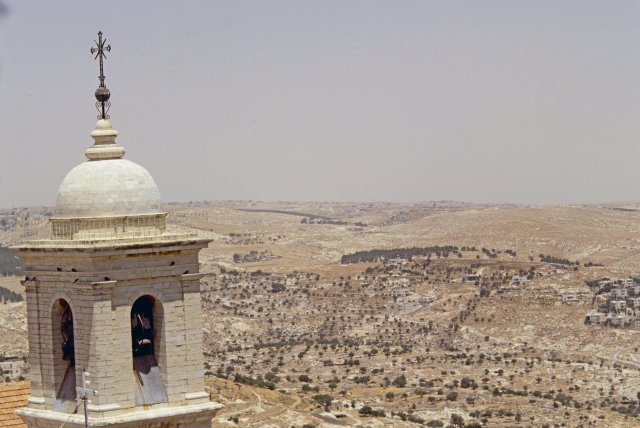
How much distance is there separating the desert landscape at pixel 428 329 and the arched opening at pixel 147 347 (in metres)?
20.0

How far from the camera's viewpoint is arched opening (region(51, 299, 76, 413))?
13.4 m

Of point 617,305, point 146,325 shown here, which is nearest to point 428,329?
point 617,305

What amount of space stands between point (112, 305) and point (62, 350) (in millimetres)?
908

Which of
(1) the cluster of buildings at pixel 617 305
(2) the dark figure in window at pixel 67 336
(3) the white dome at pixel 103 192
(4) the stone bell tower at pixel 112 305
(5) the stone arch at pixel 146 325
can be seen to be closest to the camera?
(4) the stone bell tower at pixel 112 305

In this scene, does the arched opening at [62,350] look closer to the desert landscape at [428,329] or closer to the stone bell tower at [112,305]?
the stone bell tower at [112,305]

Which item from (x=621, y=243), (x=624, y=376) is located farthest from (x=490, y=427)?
(x=621, y=243)

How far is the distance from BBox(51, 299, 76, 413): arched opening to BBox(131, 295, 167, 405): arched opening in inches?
23.7

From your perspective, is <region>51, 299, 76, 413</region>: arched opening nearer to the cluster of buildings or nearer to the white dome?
the white dome

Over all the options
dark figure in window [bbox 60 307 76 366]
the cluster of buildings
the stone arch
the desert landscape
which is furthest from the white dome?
the cluster of buildings

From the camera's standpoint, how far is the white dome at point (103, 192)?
1303 centimetres

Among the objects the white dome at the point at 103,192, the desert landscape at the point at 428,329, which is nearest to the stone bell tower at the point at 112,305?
the white dome at the point at 103,192

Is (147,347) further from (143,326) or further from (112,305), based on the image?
(112,305)

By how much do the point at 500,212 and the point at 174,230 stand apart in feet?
481

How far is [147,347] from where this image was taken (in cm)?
1340
